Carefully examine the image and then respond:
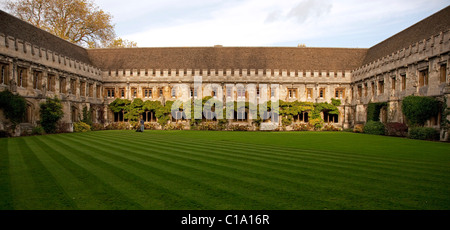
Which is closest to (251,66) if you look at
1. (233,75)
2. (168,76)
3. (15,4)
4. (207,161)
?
(233,75)

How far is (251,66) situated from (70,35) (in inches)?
968

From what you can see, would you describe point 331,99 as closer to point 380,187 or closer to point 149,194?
point 380,187

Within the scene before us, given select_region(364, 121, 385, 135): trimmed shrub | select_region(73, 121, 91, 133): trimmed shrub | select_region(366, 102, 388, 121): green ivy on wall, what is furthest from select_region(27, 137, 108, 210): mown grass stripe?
select_region(366, 102, 388, 121): green ivy on wall

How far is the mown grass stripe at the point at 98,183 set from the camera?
4824 millimetres

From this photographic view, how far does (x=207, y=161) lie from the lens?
8.66 meters

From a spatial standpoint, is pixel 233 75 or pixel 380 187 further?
pixel 233 75

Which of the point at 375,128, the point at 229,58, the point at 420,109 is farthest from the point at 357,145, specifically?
the point at 229,58

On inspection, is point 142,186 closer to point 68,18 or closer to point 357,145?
point 357,145

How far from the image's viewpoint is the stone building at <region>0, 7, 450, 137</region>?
24766 mm

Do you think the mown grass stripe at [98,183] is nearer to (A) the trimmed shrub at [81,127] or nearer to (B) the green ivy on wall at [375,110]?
(A) the trimmed shrub at [81,127]

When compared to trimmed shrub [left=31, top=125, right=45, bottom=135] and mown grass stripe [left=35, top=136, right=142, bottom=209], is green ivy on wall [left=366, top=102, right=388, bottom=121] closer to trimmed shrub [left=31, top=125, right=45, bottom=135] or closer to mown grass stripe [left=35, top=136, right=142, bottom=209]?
mown grass stripe [left=35, top=136, right=142, bottom=209]

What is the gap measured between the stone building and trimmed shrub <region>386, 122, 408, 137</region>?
154cm

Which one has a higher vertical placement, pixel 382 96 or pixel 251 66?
pixel 251 66

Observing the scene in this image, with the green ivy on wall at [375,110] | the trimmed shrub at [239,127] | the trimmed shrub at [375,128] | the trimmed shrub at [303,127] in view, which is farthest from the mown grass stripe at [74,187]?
the trimmed shrub at [303,127]
